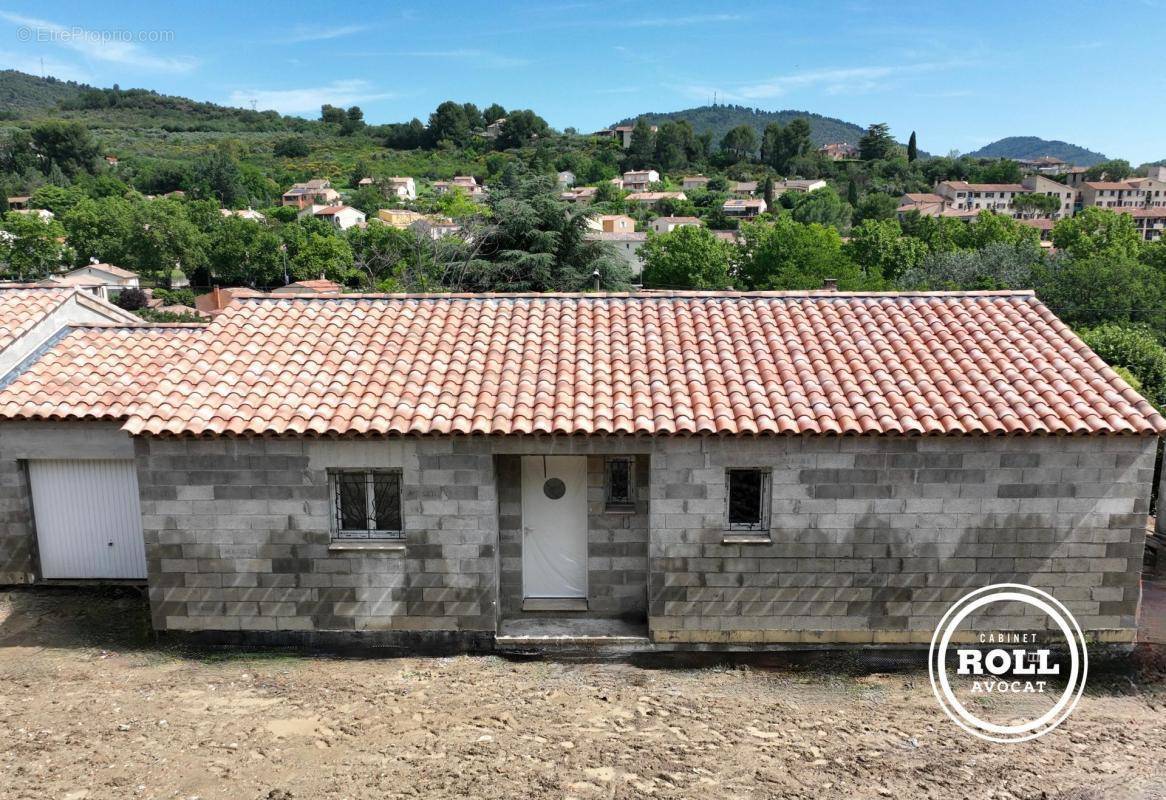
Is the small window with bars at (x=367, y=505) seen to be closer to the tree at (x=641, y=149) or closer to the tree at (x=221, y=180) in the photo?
the tree at (x=221, y=180)

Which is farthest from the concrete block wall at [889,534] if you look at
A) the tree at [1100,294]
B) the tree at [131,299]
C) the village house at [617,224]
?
the village house at [617,224]

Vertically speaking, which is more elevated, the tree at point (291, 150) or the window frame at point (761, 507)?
the tree at point (291, 150)

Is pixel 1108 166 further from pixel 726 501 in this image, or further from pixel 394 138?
pixel 726 501

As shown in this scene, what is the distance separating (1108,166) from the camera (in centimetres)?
18125

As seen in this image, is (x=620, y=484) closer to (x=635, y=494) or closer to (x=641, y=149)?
(x=635, y=494)

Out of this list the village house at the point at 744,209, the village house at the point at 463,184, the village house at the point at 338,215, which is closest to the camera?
the village house at the point at 338,215

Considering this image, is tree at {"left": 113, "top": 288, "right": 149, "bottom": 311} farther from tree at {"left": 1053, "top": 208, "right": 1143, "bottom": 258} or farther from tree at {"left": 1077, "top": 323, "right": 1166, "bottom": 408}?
tree at {"left": 1053, "top": 208, "right": 1143, "bottom": 258}

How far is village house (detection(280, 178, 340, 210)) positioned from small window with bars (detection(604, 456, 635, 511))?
A: 401 feet

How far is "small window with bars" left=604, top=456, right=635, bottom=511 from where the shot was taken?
1074cm

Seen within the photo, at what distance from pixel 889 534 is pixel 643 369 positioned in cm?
374

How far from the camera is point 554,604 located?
36.2ft

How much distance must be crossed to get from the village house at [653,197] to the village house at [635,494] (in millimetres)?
133849

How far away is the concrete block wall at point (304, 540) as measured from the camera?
1009 cm

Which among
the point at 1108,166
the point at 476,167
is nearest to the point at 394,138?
the point at 476,167
